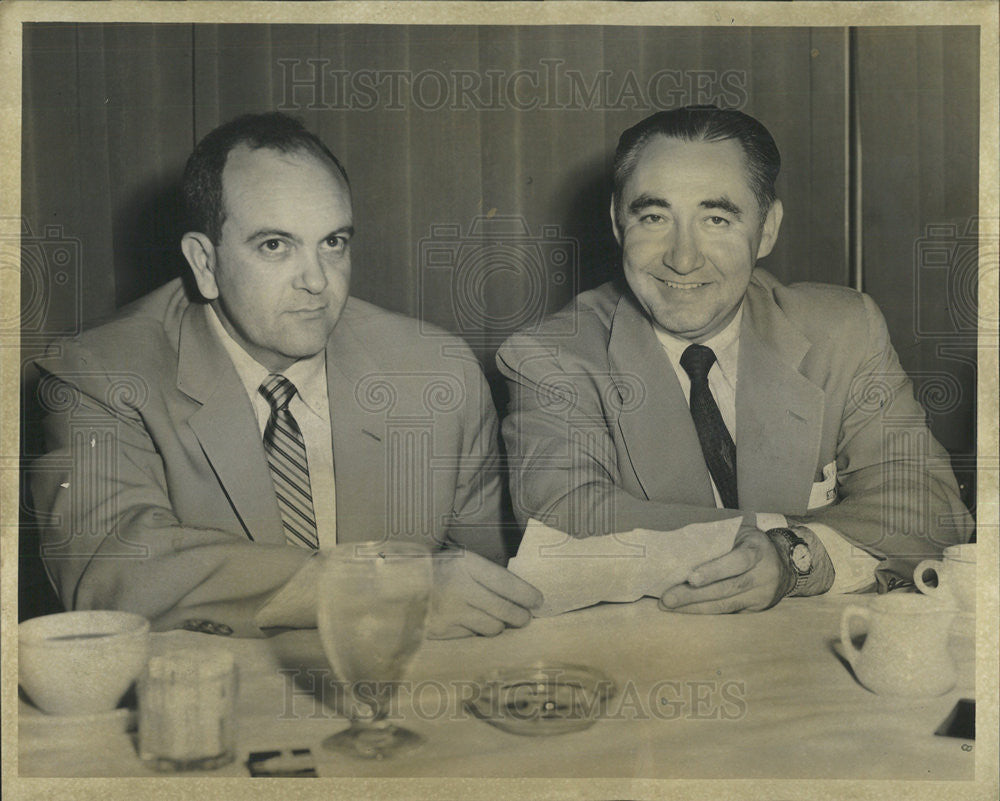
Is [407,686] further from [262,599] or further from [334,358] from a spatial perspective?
[334,358]

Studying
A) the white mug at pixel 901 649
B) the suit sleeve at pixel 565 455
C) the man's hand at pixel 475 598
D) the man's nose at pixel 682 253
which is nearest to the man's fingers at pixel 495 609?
the man's hand at pixel 475 598

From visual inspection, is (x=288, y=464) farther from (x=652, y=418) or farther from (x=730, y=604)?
(x=730, y=604)

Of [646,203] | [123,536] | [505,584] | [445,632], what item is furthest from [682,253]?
[123,536]

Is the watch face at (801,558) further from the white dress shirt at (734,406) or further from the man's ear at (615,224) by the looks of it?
the man's ear at (615,224)

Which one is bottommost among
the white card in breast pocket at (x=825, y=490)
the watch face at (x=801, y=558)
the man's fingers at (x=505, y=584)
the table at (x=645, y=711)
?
Answer: the table at (x=645, y=711)

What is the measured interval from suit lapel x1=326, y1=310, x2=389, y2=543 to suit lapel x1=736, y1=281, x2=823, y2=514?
21.2 inches

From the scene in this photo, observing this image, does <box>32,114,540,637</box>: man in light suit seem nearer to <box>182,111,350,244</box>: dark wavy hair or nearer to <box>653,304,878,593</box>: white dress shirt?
<box>182,111,350,244</box>: dark wavy hair

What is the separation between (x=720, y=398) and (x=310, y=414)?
61 centimetres

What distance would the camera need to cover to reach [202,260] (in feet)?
5.04

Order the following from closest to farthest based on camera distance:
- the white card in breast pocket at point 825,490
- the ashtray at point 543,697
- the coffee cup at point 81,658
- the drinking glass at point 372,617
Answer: the drinking glass at point 372,617
the coffee cup at point 81,658
the ashtray at point 543,697
the white card in breast pocket at point 825,490

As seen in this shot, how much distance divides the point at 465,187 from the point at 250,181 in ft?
1.03

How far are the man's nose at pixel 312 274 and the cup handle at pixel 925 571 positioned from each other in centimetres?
98

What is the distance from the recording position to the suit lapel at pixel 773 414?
1.55 metres

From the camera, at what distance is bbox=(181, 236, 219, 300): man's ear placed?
5.03ft
